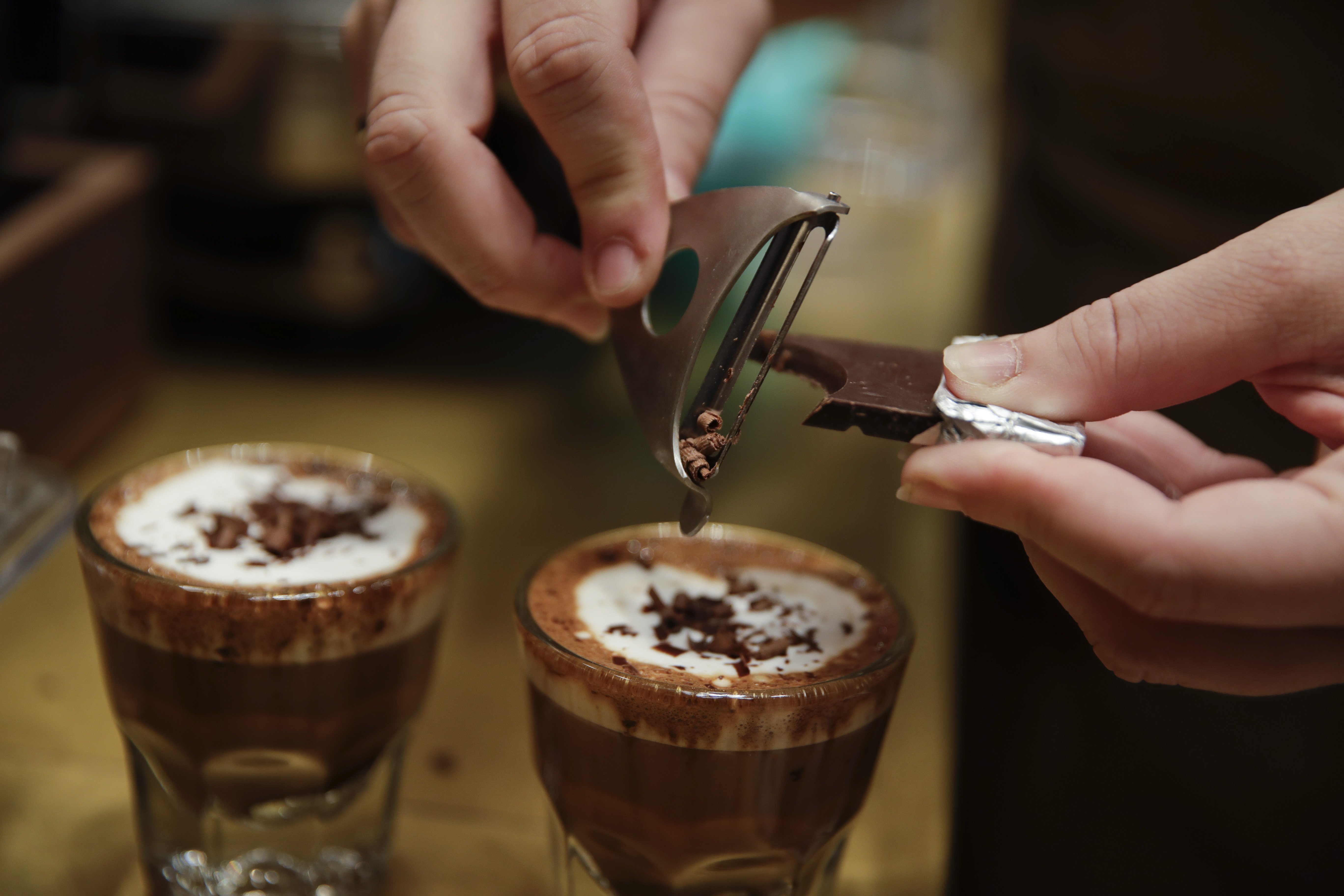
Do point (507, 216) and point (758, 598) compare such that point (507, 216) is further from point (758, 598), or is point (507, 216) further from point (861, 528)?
point (861, 528)

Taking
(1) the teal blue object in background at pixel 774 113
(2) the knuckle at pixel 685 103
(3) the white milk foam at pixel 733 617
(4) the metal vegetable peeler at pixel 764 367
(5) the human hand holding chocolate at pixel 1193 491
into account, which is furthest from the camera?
(1) the teal blue object in background at pixel 774 113

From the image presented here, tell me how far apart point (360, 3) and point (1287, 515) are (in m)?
0.78

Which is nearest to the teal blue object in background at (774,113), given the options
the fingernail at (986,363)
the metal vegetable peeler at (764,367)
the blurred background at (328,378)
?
the blurred background at (328,378)

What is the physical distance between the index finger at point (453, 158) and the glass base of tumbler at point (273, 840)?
38 cm

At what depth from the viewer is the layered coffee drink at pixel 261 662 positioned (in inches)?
28.1

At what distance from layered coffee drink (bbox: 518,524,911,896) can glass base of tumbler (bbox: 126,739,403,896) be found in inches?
6.6

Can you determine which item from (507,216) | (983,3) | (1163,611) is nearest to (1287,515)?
(1163,611)

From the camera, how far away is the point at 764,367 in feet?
2.21

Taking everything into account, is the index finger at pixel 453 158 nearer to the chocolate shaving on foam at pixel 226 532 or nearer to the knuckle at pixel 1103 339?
the chocolate shaving on foam at pixel 226 532

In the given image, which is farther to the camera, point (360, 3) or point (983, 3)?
point (983, 3)

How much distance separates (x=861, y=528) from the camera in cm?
135

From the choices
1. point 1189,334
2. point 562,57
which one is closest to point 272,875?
point 562,57

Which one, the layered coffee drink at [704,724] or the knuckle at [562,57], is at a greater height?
the knuckle at [562,57]

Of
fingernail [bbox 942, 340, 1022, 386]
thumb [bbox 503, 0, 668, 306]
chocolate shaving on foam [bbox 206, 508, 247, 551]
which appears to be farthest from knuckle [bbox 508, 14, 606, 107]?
chocolate shaving on foam [bbox 206, 508, 247, 551]
